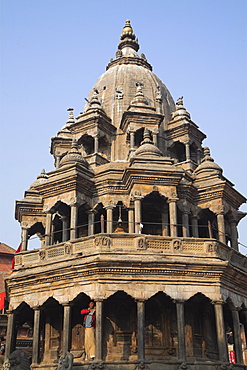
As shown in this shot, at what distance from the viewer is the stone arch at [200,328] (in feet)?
74.4

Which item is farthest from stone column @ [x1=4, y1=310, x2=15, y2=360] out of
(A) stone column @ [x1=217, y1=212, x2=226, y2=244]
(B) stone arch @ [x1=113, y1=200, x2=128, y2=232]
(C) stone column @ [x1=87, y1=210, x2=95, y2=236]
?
(A) stone column @ [x1=217, y1=212, x2=226, y2=244]

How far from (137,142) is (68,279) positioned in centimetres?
1300

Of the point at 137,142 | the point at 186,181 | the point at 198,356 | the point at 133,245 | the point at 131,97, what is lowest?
the point at 198,356

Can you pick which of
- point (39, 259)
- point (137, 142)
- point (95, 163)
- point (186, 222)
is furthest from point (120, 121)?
point (39, 259)

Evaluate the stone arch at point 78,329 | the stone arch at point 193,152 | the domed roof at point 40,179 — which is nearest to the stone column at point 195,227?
the stone arch at point 193,152

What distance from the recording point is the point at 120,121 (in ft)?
110

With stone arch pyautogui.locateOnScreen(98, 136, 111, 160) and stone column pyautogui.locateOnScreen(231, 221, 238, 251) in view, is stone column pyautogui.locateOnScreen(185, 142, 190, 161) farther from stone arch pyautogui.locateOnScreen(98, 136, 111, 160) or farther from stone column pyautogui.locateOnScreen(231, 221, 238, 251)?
stone column pyautogui.locateOnScreen(231, 221, 238, 251)

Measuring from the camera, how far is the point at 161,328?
22891mm

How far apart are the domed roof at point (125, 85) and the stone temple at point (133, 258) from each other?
4.68 ft

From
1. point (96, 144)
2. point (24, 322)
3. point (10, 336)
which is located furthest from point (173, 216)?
point (24, 322)

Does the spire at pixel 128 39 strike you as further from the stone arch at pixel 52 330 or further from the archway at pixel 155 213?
the stone arch at pixel 52 330

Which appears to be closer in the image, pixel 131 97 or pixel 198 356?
pixel 198 356

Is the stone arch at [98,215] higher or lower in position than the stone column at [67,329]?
higher

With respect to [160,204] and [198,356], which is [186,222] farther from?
[198,356]
